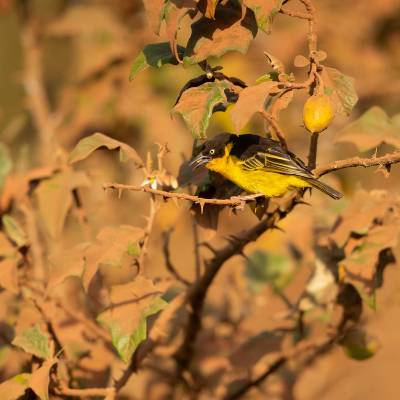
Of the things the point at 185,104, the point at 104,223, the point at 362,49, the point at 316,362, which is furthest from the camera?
the point at 362,49

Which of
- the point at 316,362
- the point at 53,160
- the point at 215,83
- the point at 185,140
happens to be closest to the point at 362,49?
the point at 185,140

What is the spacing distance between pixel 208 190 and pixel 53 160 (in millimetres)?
600

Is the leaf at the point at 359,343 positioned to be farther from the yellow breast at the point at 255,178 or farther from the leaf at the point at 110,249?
the leaf at the point at 110,249

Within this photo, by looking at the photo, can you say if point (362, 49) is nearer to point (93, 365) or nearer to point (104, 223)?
point (104, 223)

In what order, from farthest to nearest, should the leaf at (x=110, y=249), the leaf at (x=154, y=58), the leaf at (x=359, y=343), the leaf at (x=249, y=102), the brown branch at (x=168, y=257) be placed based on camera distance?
the leaf at (x=359, y=343) → the brown branch at (x=168, y=257) → the leaf at (x=110, y=249) → the leaf at (x=154, y=58) → the leaf at (x=249, y=102)

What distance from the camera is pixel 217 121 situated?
4684 millimetres

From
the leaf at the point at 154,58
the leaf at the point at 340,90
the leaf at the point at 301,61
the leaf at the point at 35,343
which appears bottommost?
the leaf at the point at 35,343

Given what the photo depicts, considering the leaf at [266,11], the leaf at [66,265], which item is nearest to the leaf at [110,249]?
the leaf at [66,265]

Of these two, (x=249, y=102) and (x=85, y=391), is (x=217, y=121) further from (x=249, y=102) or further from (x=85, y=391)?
(x=249, y=102)

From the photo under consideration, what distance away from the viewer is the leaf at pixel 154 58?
5.62 ft

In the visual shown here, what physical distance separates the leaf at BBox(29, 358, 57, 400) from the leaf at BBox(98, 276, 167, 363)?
149mm

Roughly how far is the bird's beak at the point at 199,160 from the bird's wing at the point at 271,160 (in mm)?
174

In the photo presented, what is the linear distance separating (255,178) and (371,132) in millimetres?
334

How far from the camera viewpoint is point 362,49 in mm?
5492
